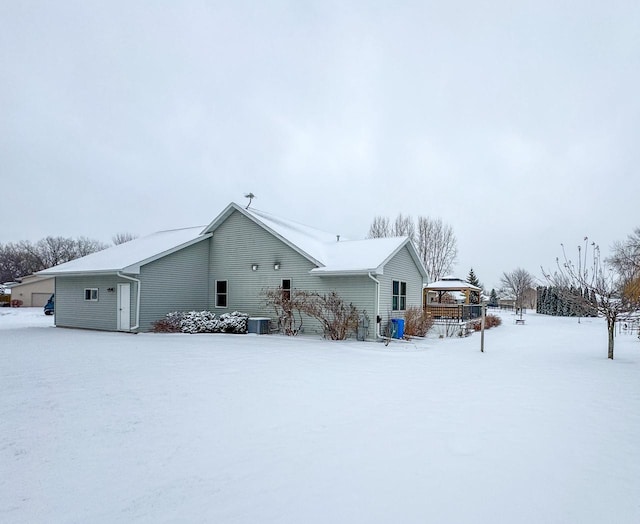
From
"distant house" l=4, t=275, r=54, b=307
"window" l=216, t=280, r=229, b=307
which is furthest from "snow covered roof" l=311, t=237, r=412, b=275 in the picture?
"distant house" l=4, t=275, r=54, b=307

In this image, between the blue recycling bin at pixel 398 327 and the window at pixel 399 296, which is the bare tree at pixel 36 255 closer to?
the window at pixel 399 296

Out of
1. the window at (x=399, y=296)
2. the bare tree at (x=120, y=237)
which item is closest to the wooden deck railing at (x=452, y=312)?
the window at (x=399, y=296)

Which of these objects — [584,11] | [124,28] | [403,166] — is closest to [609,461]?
[584,11]

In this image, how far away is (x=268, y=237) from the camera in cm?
1695

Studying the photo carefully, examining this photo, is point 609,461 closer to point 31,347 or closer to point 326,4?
point 31,347

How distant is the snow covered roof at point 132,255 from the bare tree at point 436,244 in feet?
76.8

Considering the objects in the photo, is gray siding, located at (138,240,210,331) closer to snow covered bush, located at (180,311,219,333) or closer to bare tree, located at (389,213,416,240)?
snow covered bush, located at (180,311,219,333)

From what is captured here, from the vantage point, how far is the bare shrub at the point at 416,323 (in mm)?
16047

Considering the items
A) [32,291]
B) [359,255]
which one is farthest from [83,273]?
[32,291]

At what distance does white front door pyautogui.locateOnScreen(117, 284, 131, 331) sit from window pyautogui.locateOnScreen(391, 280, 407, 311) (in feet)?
35.3

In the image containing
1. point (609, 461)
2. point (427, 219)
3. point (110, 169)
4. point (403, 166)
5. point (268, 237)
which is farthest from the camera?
point (427, 219)

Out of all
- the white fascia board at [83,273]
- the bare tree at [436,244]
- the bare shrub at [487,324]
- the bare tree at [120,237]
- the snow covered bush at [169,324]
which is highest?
the bare tree at [120,237]

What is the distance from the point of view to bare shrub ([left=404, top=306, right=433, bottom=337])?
52.6 feet

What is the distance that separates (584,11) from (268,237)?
1418 cm
